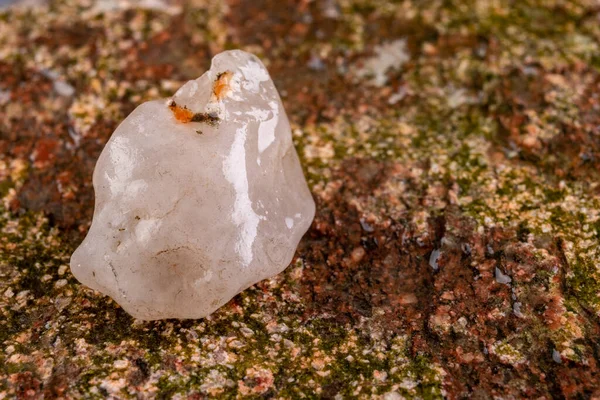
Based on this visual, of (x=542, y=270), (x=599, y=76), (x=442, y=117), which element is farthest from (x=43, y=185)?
(x=599, y=76)

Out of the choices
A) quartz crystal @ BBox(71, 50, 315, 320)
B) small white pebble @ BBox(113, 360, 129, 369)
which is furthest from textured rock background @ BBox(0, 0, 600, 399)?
quartz crystal @ BBox(71, 50, 315, 320)

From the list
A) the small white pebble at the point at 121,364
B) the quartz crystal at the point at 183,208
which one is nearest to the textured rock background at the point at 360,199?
the small white pebble at the point at 121,364

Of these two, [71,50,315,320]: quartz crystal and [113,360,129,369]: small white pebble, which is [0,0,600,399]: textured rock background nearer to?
[113,360,129,369]: small white pebble

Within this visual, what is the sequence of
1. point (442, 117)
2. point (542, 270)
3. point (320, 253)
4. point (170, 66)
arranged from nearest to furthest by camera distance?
point (542, 270)
point (320, 253)
point (442, 117)
point (170, 66)

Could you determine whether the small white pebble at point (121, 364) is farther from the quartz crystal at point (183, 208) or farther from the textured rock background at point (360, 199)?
the quartz crystal at point (183, 208)

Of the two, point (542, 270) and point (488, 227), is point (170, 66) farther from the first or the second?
point (542, 270)

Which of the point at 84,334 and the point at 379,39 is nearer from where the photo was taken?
the point at 84,334
